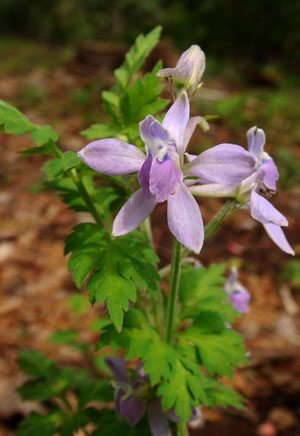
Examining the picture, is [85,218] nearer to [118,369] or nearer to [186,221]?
[118,369]

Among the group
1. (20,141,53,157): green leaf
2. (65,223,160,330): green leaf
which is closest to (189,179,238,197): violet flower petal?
(65,223,160,330): green leaf

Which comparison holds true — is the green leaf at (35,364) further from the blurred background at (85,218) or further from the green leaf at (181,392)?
the green leaf at (181,392)

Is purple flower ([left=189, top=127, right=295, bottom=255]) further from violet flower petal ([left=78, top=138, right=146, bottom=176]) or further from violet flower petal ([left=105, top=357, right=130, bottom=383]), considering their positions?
violet flower petal ([left=105, top=357, right=130, bottom=383])

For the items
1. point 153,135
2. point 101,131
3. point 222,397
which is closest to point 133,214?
point 153,135

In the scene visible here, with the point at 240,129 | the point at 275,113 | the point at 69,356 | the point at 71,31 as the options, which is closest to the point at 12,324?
the point at 69,356

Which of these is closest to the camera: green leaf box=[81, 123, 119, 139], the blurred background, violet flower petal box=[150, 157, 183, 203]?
violet flower petal box=[150, 157, 183, 203]

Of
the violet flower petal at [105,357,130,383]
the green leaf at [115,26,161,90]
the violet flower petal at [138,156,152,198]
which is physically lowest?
the violet flower petal at [105,357,130,383]
